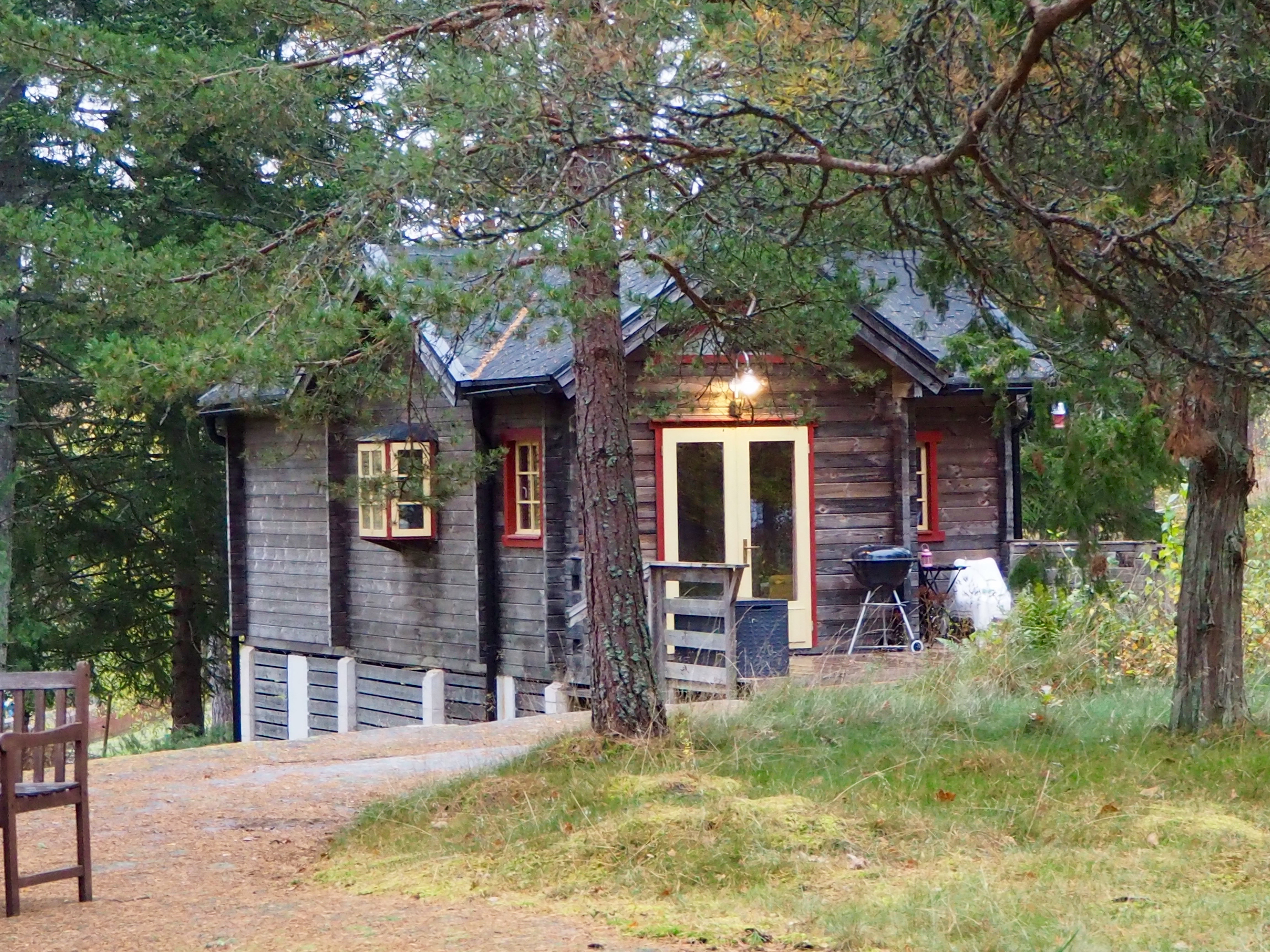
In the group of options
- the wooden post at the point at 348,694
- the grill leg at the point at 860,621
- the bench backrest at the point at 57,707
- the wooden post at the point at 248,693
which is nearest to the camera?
the bench backrest at the point at 57,707

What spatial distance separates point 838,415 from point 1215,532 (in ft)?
22.8

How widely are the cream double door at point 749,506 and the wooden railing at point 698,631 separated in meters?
2.28

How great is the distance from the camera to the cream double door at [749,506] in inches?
606

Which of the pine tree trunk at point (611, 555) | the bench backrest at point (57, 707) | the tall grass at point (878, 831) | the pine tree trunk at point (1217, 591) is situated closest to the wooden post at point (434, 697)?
the tall grass at point (878, 831)

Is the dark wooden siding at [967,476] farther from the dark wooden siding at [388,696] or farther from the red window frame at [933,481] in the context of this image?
the dark wooden siding at [388,696]

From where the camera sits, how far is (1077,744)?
30.3 feet

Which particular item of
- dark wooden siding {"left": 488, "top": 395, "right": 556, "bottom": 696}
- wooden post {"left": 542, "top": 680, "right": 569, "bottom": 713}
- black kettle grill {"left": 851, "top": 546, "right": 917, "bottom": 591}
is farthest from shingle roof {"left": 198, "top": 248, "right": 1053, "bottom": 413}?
wooden post {"left": 542, "top": 680, "right": 569, "bottom": 713}

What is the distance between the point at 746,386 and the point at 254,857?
8259 millimetres

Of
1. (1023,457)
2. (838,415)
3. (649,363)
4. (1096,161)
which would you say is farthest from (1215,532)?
(1023,457)

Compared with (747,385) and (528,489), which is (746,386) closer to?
(747,385)

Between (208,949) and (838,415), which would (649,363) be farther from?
(208,949)

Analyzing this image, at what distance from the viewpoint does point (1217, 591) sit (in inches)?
360

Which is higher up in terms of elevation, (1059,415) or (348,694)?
(1059,415)

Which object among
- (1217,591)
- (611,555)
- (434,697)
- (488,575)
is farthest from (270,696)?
(1217,591)
